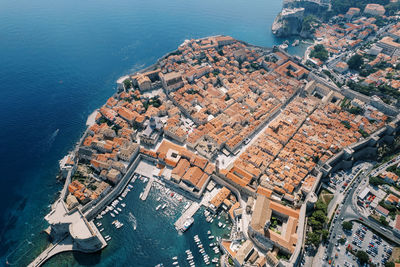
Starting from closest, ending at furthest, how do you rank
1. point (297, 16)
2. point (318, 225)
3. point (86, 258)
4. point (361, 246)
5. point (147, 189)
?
point (361, 246)
point (86, 258)
point (318, 225)
point (147, 189)
point (297, 16)

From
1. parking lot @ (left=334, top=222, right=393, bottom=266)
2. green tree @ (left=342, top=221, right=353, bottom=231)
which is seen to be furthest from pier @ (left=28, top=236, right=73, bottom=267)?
green tree @ (left=342, top=221, right=353, bottom=231)

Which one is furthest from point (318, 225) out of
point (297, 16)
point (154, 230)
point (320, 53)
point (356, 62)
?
point (297, 16)

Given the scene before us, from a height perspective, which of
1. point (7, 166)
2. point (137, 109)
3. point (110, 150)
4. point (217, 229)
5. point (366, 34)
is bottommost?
point (217, 229)

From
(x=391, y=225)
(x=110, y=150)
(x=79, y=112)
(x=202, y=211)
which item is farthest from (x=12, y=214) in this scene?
(x=391, y=225)

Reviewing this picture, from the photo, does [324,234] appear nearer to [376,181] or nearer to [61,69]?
[376,181]

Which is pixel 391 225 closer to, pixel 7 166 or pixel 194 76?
pixel 194 76

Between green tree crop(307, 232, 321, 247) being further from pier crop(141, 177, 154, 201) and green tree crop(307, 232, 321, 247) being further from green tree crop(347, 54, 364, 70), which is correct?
green tree crop(347, 54, 364, 70)

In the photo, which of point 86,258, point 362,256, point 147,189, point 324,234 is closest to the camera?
point 362,256
